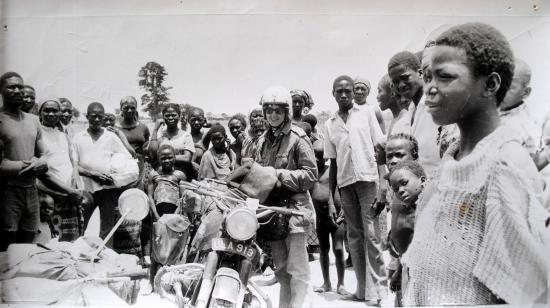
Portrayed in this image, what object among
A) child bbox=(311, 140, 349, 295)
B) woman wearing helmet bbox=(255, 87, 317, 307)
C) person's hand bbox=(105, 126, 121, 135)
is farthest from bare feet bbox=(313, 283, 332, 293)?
person's hand bbox=(105, 126, 121, 135)

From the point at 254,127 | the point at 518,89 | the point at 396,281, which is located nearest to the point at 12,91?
the point at 254,127

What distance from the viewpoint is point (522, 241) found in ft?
9.21

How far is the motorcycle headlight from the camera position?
343 cm

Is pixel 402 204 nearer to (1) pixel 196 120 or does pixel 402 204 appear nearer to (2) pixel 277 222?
(2) pixel 277 222

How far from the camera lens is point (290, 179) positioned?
158 inches

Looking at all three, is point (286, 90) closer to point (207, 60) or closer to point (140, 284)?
point (207, 60)

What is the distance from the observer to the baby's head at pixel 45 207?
4.55 m

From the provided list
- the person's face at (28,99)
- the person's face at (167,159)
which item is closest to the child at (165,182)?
the person's face at (167,159)

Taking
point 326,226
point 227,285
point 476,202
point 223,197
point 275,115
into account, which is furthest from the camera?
point 326,226

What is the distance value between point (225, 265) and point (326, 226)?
1.34 meters

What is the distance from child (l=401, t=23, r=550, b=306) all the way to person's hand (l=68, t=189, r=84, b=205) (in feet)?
9.15

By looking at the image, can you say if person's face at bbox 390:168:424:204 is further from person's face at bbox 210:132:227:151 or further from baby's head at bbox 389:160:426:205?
person's face at bbox 210:132:227:151

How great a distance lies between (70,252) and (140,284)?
60 cm

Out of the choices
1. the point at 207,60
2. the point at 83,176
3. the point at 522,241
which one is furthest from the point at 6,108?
the point at 522,241
